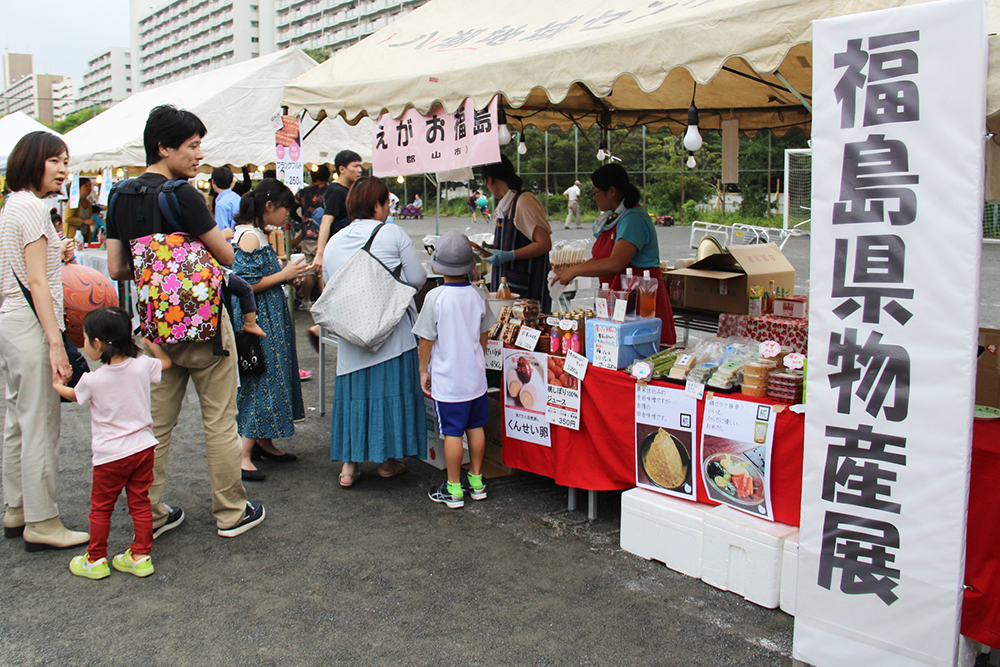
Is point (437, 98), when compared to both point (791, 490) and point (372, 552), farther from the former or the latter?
point (791, 490)

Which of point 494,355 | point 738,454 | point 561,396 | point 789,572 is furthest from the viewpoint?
point 494,355

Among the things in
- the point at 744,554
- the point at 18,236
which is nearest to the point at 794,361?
the point at 744,554

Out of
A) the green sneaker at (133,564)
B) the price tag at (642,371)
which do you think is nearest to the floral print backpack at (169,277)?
the green sneaker at (133,564)

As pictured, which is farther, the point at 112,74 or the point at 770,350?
the point at 112,74

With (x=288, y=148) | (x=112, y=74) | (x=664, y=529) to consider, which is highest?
(x=112, y=74)

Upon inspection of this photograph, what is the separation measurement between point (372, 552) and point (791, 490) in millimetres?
1878

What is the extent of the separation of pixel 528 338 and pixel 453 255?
0.59 metres

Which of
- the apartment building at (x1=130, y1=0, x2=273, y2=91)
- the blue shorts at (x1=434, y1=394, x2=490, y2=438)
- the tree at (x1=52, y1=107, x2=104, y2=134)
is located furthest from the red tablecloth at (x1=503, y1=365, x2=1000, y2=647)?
the apartment building at (x1=130, y1=0, x2=273, y2=91)

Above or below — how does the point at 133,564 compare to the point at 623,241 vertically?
below

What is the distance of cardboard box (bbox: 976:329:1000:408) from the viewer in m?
3.42

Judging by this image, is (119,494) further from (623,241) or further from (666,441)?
(623,241)

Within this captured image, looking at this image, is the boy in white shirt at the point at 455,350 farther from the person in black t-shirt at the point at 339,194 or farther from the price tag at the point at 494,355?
the person in black t-shirt at the point at 339,194

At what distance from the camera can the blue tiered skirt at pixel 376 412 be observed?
164 inches

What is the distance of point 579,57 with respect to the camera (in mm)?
3449
